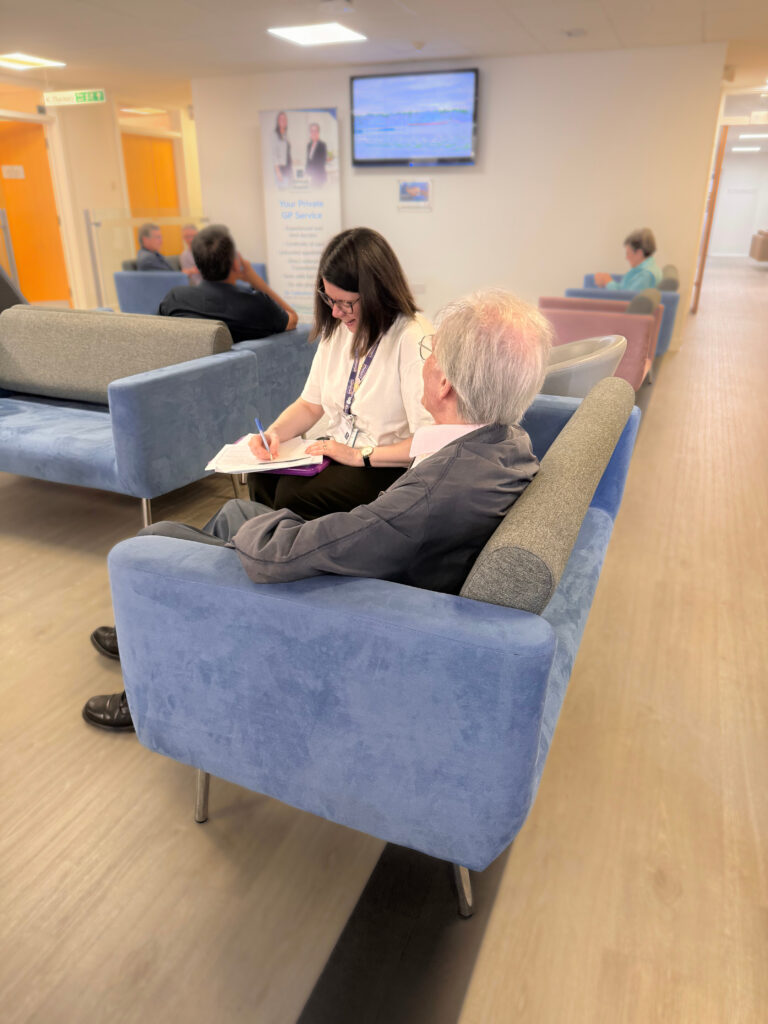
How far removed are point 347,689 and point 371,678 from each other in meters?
0.06

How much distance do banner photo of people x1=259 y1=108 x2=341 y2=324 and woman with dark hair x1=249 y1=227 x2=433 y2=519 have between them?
6.12 metres

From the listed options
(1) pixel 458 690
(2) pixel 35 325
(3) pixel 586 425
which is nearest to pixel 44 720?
(1) pixel 458 690

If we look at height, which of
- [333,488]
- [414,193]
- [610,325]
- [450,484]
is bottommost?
[333,488]

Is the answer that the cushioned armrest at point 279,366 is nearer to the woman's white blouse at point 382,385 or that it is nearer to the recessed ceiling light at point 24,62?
the woman's white blouse at point 382,385

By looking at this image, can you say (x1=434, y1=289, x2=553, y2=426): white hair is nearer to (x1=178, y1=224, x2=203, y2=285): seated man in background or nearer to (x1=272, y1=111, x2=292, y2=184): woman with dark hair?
(x1=178, y1=224, x2=203, y2=285): seated man in background

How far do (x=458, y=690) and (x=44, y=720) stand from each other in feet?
4.44

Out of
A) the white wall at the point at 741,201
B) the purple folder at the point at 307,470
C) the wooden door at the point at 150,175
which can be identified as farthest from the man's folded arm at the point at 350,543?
the white wall at the point at 741,201

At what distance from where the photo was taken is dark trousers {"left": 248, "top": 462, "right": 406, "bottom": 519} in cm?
220

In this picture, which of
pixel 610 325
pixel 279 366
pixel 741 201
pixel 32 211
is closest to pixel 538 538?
pixel 279 366

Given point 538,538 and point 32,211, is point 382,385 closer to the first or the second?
point 538,538

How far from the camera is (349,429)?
229cm

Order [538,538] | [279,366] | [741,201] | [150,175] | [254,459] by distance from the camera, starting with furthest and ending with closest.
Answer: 1. [741,201]
2. [150,175]
3. [279,366]
4. [254,459]
5. [538,538]

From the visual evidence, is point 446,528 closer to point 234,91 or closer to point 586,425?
point 586,425

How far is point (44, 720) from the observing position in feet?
6.28
